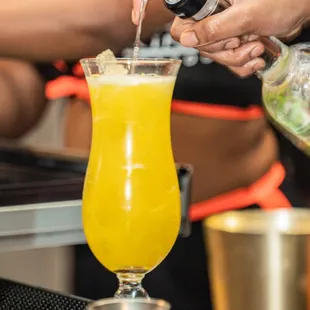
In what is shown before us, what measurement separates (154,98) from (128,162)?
0.27 ft

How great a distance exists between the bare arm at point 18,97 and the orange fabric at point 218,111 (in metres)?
0.39

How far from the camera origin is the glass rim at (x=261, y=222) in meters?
0.76

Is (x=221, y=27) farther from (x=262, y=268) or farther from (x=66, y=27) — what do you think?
(x=66, y=27)

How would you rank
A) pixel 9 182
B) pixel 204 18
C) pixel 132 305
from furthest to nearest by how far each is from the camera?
pixel 9 182, pixel 204 18, pixel 132 305

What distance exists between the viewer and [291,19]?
3.75 feet

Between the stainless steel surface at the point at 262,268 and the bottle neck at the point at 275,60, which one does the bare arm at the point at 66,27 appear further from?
the stainless steel surface at the point at 262,268

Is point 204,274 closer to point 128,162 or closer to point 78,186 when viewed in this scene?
point 78,186

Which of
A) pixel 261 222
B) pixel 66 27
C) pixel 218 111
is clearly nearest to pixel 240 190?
pixel 218 111

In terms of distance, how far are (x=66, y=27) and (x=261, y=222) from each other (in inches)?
39.4

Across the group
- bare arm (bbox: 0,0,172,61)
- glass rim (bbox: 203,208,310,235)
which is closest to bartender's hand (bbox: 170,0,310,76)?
glass rim (bbox: 203,208,310,235)

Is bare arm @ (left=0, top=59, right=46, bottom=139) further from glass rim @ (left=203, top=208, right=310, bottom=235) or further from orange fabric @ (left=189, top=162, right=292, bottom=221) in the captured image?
glass rim @ (left=203, top=208, right=310, bottom=235)

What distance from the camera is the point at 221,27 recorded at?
994 millimetres

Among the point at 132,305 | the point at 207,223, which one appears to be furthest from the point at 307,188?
the point at 132,305

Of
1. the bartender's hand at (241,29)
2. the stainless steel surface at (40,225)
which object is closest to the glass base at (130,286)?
the bartender's hand at (241,29)
